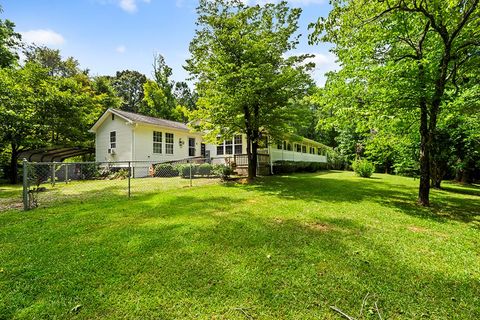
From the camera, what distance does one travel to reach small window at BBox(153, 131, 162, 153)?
1772 cm

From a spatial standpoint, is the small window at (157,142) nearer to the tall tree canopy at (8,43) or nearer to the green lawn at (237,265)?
the tall tree canopy at (8,43)

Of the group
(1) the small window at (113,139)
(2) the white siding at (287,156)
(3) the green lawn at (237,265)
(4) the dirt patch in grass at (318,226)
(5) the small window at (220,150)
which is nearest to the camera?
(3) the green lawn at (237,265)

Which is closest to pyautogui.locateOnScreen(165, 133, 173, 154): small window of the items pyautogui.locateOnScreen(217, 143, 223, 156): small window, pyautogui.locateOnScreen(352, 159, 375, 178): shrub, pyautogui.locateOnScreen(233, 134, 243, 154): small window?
pyautogui.locateOnScreen(217, 143, 223, 156): small window

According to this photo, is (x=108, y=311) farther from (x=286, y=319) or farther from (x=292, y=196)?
(x=292, y=196)

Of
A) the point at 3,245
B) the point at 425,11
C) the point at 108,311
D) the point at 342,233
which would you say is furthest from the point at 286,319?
the point at 425,11

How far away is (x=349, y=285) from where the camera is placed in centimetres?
289

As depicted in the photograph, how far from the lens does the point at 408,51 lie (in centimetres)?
731

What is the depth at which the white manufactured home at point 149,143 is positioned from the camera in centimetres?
1642

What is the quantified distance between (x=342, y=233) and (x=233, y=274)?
8.67 feet

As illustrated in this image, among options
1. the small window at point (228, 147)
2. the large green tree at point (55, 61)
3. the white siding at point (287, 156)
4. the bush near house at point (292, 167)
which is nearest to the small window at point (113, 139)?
the small window at point (228, 147)

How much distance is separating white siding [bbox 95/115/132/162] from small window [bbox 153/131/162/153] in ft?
5.72

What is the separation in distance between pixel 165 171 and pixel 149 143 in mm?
2861

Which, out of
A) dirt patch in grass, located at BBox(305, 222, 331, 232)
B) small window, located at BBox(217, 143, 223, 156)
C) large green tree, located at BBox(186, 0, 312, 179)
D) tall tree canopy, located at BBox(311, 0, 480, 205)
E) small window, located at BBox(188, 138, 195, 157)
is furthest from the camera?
small window, located at BBox(188, 138, 195, 157)

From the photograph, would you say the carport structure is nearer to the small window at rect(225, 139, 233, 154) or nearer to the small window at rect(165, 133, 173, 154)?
the small window at rect(165, 133, 173, 154)
